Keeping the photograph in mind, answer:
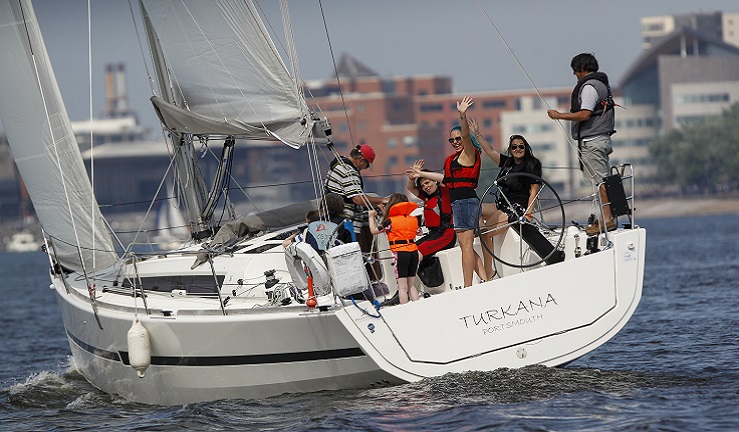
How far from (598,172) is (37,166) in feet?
17.5

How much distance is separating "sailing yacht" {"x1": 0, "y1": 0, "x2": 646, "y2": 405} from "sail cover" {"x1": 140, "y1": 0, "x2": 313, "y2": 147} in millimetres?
15

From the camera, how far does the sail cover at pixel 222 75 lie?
10992mm

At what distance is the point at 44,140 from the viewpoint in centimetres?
1162

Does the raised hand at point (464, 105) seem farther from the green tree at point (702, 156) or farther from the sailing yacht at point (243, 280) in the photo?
the green tree at point (702, 156)

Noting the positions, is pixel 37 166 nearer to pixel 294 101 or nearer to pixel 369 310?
pixel 294 101

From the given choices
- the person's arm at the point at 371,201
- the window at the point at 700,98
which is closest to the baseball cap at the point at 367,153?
the person's arm at the point at 371,201

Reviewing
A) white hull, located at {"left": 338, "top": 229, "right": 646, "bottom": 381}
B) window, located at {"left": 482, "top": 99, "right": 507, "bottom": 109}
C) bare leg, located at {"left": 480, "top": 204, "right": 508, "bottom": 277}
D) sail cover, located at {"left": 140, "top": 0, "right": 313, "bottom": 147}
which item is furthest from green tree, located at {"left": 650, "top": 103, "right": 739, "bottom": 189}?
white hull, located at {"left": 338, "top": 229, "right": 646, "bottom": 381}

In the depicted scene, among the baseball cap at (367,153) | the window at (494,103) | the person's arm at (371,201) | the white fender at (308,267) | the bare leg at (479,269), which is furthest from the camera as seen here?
the window at (494,103)

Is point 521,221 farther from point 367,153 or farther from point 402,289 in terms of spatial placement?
point 367,153

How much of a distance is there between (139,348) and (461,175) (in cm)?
271

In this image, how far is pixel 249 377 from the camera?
9.25 meters

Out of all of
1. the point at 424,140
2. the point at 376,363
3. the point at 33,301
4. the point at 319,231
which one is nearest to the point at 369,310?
the point at 376,363

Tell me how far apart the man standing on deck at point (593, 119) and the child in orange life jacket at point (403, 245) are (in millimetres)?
1315

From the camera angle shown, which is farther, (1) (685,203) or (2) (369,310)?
(1) (685,203)
